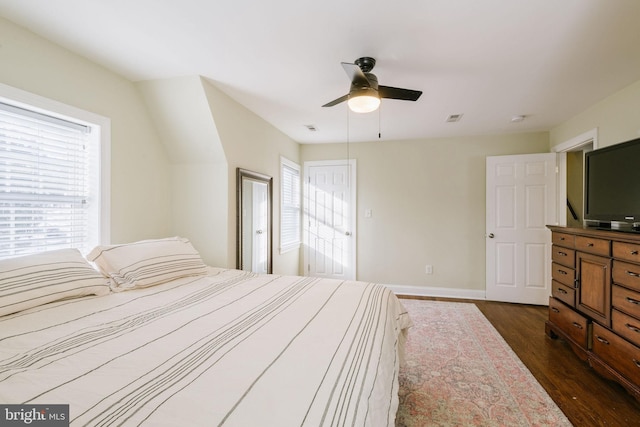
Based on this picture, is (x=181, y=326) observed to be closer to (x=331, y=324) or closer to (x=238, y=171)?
(x=331, y=324)

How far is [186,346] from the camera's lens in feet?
3.54

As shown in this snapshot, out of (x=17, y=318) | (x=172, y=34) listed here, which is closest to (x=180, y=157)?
(x=172, y=34)

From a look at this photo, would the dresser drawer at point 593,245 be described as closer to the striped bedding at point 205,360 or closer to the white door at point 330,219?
the striped bedding at point 205,360

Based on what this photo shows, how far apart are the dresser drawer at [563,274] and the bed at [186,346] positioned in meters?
1.73

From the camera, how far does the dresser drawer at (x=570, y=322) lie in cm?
227

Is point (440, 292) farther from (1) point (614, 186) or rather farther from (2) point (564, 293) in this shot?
(1) point (614, 186)

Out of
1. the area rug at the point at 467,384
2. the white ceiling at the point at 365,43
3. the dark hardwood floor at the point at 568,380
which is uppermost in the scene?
the white ceiling at the point at 365,43

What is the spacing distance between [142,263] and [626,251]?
3.23 meters

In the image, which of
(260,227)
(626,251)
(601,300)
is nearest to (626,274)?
(626,251)

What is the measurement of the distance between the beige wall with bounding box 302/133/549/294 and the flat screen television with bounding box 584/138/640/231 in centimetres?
160

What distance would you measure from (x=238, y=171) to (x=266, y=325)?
6.60 ft

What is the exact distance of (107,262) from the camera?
191cm

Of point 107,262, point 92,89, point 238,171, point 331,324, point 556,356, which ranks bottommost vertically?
point 556,356

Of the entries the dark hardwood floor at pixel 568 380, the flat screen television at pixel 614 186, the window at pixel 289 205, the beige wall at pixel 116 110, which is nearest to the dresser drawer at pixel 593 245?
the flat screen television at pixel 614 186
